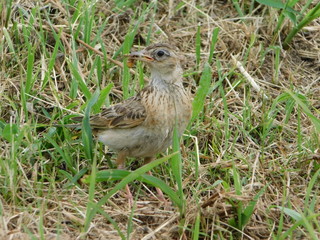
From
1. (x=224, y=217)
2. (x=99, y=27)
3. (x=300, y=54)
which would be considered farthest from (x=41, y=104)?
(x=300, y=54)

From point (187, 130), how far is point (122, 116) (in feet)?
2.33

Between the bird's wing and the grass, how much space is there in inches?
7.1

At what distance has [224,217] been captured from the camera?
5363 millimetres

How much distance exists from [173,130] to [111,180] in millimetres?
607

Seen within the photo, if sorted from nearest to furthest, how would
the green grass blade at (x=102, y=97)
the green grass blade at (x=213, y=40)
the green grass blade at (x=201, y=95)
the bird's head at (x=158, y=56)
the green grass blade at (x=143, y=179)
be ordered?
the green grass blade at (x=143, y=179) → the bird's head at (x=158, y=56) → the green grass blade at (x=102, y=97) → the green grass blade at (x=201, y=95) → the green grass blade at (x=213, y=40)

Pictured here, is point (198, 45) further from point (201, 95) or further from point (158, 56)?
point (158, 56)

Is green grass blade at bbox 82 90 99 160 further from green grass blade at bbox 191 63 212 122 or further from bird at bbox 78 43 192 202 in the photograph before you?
green grass blade at bbox 191 63 212 122

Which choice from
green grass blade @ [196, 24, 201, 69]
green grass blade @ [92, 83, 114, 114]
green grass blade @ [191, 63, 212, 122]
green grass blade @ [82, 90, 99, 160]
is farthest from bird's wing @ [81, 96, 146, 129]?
green grass blade @ [196, 24, 201, 69]

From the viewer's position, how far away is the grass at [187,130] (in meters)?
5.33

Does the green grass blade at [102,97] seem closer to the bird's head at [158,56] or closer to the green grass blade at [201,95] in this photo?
the bird's head at [158,56]

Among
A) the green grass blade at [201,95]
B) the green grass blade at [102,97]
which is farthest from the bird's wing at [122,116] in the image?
the green grass blade at [201,95]

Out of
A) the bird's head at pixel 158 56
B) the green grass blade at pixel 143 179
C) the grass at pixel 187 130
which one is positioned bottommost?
the grass at pixel 187 130

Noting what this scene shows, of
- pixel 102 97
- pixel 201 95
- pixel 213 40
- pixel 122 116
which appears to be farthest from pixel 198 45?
pixel 122 116

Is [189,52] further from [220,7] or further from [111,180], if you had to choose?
[111,180]
